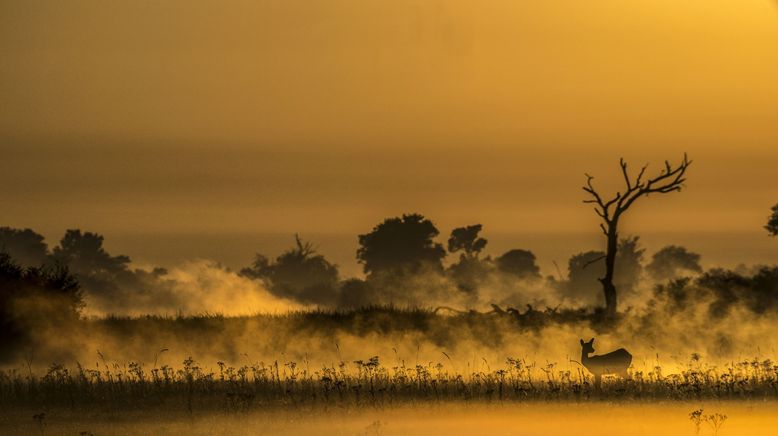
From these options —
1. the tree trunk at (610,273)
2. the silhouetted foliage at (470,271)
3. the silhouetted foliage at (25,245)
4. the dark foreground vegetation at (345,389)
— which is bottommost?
the dark foreground vegetation at (345,389)

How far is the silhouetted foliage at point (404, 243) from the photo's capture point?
132 meters

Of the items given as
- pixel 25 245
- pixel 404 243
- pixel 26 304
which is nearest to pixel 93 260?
pixel 25 245

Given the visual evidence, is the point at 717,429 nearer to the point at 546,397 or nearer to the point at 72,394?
the point at 546,397

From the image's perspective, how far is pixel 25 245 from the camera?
138 metres

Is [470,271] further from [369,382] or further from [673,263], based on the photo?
[369,382]

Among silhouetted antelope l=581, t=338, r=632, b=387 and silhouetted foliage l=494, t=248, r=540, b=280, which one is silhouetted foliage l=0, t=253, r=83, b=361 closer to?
silhouetted antelope l=581, t=338, r=632, b=387

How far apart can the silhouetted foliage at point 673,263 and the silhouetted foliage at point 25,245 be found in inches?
2477

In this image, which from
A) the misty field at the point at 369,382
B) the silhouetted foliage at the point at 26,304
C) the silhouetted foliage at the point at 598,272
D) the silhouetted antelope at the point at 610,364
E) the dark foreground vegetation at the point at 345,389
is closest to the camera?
the misty field at the point at 369,382

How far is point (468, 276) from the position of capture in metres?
138

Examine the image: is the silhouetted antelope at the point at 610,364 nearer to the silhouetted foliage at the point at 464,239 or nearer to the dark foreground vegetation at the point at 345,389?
the dark foreground vegetation at the point at 345,389

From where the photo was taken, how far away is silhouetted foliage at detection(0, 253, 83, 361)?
48656 millimetres

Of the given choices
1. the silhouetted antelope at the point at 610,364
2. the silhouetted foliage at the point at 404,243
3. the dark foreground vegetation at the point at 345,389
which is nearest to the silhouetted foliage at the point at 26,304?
the dark foreground vegetation at the point at 345,389

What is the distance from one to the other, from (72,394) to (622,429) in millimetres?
15900

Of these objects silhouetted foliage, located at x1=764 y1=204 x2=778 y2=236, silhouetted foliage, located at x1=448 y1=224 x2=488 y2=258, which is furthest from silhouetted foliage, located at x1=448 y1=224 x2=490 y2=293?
silhouetted foliage, located at x1=764 y1=204 x2=778 y2=236
